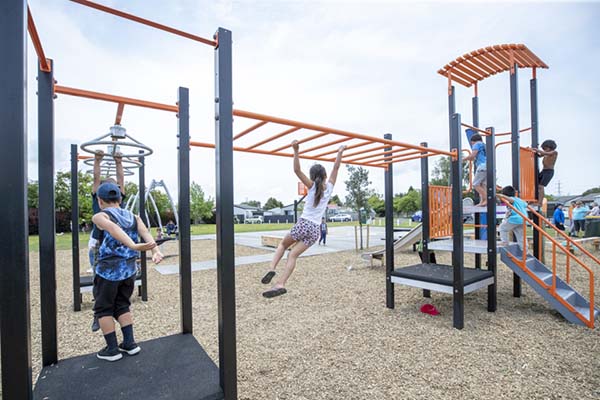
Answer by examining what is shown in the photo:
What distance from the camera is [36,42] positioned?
1880 millimetres

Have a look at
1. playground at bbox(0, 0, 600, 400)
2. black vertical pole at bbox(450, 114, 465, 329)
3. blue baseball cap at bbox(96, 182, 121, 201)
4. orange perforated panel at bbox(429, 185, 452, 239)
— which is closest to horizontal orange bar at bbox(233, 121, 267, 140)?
playground at bbox(0, 0, 600, 400)

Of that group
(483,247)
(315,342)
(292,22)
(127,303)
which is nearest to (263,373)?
(315,342)

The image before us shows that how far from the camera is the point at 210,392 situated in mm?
1805

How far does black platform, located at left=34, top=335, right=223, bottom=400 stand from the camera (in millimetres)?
1807

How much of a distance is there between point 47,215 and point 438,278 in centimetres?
418

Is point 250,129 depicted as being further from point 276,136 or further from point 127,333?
point 127,333

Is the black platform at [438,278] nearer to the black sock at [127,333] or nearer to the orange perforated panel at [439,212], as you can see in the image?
the orange perforated panel at [439,212]

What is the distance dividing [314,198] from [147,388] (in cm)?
198

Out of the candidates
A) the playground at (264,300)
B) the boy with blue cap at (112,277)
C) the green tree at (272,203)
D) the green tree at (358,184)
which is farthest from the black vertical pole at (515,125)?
the green tree at (272,203)

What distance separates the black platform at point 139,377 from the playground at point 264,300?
0.05 ft

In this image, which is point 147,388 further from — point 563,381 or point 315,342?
point 563,381

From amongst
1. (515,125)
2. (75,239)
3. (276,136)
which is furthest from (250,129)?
(515,125)

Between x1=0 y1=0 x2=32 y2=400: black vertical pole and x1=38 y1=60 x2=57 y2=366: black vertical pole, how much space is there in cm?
138

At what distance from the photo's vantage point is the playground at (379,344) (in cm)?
251
